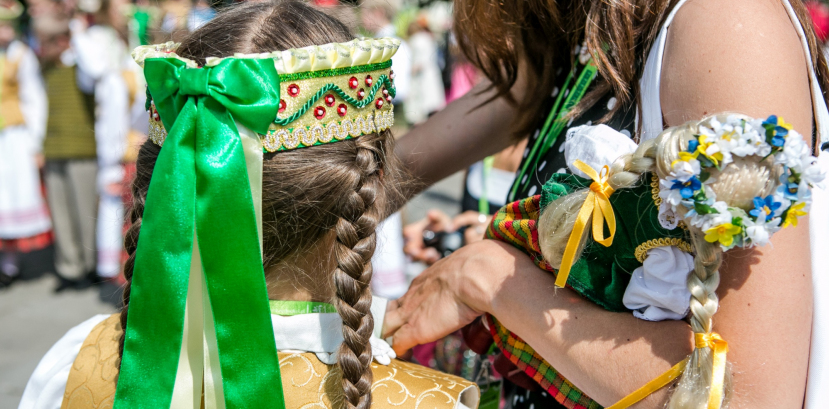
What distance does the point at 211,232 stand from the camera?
1.00 metres

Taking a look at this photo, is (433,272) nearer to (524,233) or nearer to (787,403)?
(524,233)

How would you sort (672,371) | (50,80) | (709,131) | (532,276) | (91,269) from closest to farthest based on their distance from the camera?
(709,131) < (672,371) < (532,276) < (50,80) < (91,269)

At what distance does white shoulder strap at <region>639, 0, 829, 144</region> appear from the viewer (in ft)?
3.24

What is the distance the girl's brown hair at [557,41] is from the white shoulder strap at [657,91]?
26mm

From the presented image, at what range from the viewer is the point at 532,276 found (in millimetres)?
1165

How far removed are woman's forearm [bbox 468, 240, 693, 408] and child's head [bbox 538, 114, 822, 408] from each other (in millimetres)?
71

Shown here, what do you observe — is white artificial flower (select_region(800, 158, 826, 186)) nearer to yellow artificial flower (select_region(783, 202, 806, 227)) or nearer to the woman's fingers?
yellow artificial flower (select_region(783, 202, 806, 227))

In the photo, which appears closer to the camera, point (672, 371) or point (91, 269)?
point (672, 371)

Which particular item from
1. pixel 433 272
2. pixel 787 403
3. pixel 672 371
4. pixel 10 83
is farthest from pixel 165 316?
pixel 10 83

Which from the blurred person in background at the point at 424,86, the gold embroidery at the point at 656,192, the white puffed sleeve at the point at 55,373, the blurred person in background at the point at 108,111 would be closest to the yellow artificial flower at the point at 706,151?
the gold embroidery at the point at 656,192

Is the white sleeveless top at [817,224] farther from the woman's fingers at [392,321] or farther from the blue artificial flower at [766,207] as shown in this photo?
the woman's fingers at [392,321]

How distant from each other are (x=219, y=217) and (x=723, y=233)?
0.75 meters

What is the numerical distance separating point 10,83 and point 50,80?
1.55 ft

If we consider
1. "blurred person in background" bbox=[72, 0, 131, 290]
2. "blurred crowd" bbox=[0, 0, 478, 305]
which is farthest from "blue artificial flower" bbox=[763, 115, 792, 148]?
"blurred person in background" bbox=[72, 0, 131, 290]
